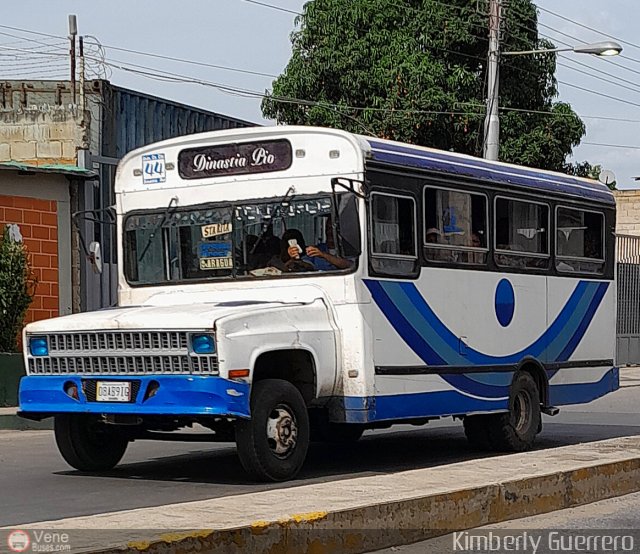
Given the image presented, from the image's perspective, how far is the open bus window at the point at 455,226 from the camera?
12062mm

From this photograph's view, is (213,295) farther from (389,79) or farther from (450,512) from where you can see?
(389,79)

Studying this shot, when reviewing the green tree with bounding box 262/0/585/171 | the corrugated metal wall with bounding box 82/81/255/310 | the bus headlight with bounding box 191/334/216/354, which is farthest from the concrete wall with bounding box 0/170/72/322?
the green tree with bounding box 262/0/585/171

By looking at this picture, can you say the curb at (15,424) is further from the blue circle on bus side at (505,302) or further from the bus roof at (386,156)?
the blue circle on bus side at (505,302)

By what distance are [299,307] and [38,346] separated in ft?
7.09

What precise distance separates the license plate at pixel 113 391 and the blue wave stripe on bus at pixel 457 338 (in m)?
2.27

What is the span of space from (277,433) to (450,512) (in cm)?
219

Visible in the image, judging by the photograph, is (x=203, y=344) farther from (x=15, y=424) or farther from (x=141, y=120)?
(x=141, y=120)

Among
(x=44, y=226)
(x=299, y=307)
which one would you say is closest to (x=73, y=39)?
(x=44, y=226)

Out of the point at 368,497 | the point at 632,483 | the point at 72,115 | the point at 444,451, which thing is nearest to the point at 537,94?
the point at 72,115

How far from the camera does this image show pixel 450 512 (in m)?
8.48

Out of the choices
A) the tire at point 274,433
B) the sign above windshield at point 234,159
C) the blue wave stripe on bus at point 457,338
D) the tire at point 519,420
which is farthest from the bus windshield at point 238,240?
the tire at point 519,420

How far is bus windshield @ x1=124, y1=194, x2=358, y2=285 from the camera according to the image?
36.5 feet

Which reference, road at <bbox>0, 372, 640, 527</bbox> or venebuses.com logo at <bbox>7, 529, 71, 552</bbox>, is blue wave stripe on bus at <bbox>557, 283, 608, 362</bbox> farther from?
venebuses.com logo at <bbox>7, 529, 71, 552</bbox>

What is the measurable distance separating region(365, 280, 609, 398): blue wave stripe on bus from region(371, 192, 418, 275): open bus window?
0.57 ft
